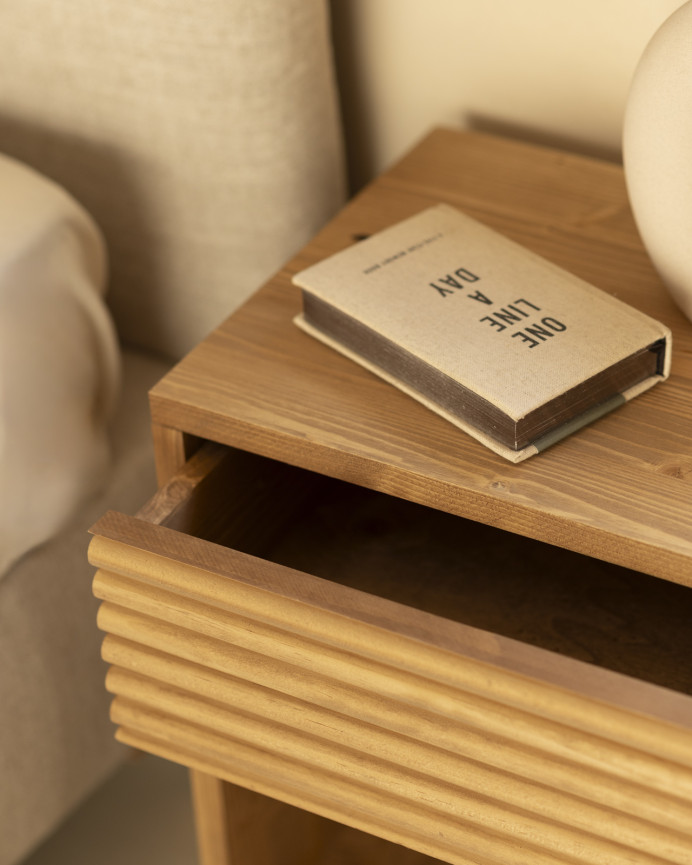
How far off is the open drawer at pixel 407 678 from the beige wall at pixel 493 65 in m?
0.44

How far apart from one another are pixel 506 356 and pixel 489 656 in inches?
7.5

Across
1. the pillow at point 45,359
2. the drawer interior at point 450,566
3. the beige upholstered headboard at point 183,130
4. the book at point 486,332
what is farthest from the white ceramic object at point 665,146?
the pillow at point 45,359

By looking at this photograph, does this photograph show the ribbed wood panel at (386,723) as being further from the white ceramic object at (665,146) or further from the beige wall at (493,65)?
the beige wall at (493,65)

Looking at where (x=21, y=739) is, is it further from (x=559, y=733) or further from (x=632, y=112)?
(x=632, y=112)

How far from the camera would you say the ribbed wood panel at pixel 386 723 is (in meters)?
0.49

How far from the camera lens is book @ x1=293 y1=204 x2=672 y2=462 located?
593 millimetres

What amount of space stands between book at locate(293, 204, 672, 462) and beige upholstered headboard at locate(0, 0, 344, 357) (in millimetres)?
243

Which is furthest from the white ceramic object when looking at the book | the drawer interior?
the drawer interior

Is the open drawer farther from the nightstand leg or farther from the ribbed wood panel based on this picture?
the nightstand leg

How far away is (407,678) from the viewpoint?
0.52 meters

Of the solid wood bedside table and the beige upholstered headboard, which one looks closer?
the solid wood bedside table

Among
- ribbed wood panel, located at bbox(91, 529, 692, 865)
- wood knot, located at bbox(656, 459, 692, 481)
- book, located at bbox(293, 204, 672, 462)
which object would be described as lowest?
ribbed wood panel, located at bbox(91, 529, 692, 865)

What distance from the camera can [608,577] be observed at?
28.5 inches

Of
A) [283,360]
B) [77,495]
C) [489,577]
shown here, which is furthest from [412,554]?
[77,495]
